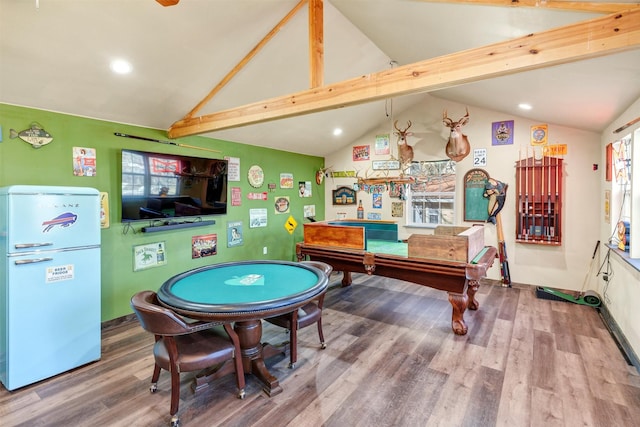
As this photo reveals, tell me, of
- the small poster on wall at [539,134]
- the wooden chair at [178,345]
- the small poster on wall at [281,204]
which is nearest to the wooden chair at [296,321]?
the wooden chair at [178,345]

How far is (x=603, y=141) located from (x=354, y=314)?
13.8 feet

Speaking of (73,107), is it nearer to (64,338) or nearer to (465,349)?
(64,338)

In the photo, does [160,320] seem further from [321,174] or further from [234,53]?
[321,174]

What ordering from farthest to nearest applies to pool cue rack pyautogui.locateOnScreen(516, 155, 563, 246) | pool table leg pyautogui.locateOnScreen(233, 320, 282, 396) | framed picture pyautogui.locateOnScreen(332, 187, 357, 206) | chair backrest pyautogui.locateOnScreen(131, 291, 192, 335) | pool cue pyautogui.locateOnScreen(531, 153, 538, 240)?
framed picture pyautogui.locateOnScreen(332, 187, 357, 206) < pool cue pyautogui.locateOnScreen(531, 153, 538, 240) < pool cue rack pyautogui.locateOnScreen(516, 155, 563, 246) < pool table leg pyautogui.locateOnScreen(233, 320, 282, 396) < chair backrest pyautogui.locateOnScreen(131, 291, 192, 335)

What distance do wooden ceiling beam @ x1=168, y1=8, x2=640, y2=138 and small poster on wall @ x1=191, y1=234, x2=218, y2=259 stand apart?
7.74 feet

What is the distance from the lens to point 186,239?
14.1ft

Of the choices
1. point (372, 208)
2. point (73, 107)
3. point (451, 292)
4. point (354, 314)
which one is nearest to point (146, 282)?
point (73, 107)

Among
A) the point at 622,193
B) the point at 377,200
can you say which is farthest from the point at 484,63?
the point at 377,200

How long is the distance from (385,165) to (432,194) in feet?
3.67

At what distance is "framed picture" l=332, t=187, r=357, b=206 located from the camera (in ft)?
22.0

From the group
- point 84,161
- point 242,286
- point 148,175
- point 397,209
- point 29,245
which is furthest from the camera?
point 397,209

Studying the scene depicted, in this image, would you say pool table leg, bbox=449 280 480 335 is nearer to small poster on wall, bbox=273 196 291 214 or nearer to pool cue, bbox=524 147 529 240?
pool cue, bbox=524 147 529 240

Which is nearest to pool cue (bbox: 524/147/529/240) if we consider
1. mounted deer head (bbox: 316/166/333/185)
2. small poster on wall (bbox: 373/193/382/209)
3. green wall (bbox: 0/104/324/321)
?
small poster on wall (bbox: 373/193/382/209)

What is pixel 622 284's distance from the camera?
317 centimetres
